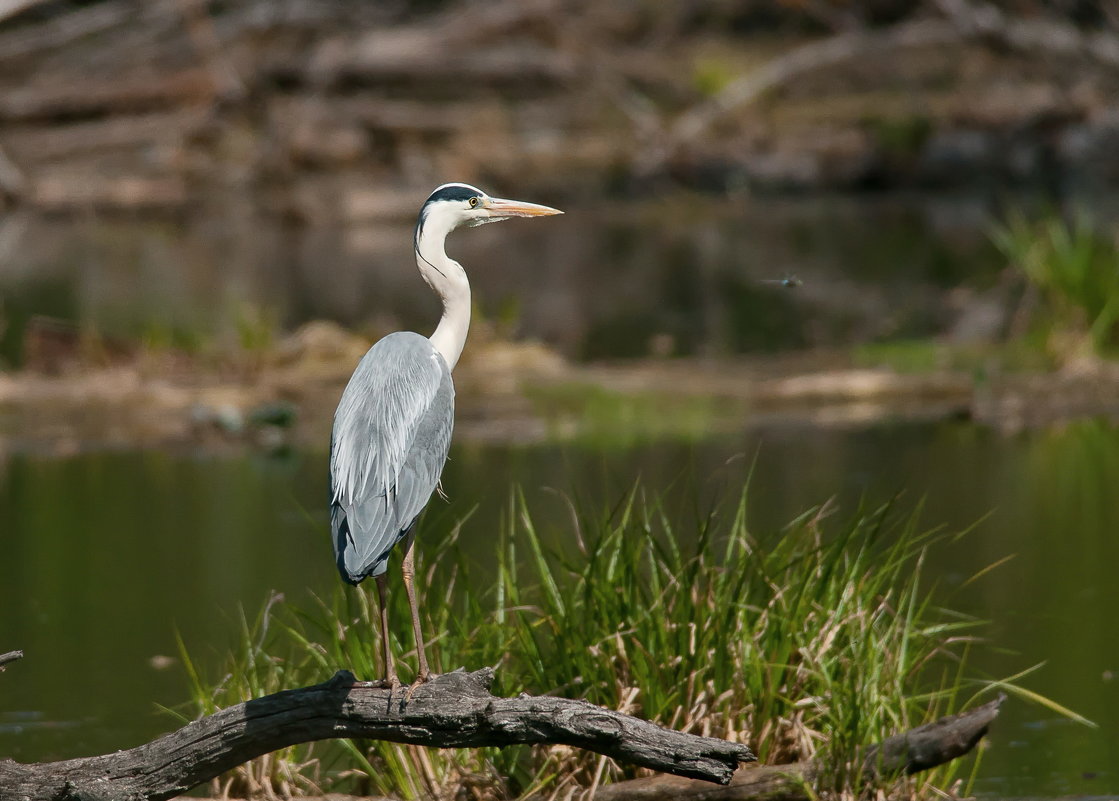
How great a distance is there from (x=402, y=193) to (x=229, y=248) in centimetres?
339

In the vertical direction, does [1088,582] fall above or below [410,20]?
below

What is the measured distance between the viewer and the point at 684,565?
5195mm

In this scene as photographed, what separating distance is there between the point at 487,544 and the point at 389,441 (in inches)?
187

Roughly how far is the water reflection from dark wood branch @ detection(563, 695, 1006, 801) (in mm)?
9367

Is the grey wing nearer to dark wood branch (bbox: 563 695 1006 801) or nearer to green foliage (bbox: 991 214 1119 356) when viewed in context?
dark wood branch (bbox: 563 695 1006 801)

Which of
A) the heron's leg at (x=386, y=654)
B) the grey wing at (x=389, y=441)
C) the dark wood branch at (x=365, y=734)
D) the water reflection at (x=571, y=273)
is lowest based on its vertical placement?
the water reflection at (x=571, y=273)

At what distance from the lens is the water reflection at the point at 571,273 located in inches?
658

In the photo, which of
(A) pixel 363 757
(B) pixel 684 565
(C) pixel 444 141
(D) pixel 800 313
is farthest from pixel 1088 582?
(C) pixel 444 141

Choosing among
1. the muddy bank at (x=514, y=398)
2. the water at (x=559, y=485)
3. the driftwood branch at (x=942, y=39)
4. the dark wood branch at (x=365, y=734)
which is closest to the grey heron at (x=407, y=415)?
the dark wood branch at (x=365, y=734)

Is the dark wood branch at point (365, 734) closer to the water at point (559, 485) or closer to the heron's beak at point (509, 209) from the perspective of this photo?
the water at point (559, 485)

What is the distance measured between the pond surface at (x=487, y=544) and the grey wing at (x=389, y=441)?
3.26ft

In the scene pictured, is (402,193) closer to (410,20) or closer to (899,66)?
(410,20)

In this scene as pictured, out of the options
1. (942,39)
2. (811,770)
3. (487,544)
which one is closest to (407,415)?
(811,770)

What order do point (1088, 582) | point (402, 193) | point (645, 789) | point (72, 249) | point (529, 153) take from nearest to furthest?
point (645, 789)
point (1088, 582)
point (72, 249)
point (402, 193)
point (529, 153)
